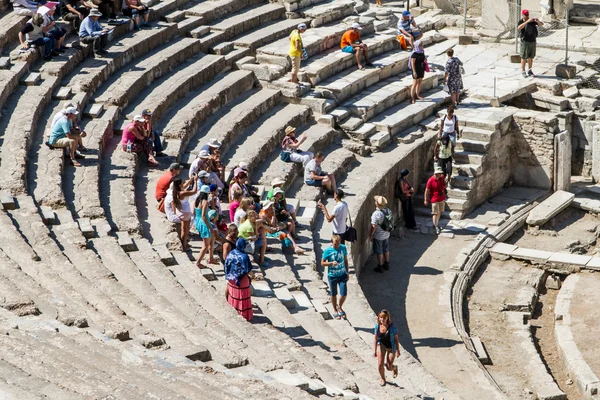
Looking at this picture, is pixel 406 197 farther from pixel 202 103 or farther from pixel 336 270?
pixel 336 270

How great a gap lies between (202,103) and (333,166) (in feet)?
8.55

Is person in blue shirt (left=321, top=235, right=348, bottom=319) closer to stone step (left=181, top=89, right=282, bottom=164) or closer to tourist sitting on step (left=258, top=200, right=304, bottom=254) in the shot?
tourist sitting on step (left=258, top=200, right=304, bottom=254)

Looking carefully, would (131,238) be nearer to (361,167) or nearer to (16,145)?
(16,145)

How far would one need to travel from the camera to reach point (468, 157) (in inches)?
939

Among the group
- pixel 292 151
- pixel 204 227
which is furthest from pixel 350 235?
pixel 204 227

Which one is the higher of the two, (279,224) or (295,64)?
(295,64)

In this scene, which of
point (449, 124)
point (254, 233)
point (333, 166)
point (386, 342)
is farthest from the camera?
point (449, 124)

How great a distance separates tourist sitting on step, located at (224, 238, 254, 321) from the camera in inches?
607

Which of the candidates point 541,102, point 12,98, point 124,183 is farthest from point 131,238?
point 541,102

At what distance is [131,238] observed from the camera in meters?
16.9

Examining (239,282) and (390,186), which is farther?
(390,186)

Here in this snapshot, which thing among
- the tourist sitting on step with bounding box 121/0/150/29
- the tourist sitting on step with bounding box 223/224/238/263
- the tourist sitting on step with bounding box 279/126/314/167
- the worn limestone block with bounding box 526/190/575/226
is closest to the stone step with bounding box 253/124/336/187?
the tourist sitting on step with bounding box 279/126/314/167

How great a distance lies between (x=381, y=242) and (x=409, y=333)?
2.37 m

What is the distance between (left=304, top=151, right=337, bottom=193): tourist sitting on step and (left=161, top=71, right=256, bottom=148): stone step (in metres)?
2.13
